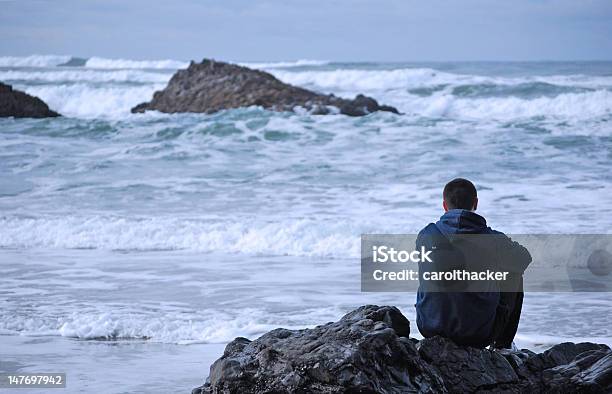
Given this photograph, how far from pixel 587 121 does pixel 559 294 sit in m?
12.5

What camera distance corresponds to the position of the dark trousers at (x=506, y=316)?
308 centimetres

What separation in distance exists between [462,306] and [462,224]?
0.90 ft

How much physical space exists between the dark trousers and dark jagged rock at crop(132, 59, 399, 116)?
48.8 feet

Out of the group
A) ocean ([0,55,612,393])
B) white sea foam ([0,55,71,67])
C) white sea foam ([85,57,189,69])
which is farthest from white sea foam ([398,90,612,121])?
white sea foam ([85,57,189,69])

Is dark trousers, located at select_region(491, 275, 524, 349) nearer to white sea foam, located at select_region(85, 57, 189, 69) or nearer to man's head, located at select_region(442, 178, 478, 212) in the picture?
man's head, located at select_region(442, 178, 478, 212)

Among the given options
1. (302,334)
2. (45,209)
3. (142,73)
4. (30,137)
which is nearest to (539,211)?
(45,209)

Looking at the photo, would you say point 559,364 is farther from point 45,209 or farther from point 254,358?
point 45,209

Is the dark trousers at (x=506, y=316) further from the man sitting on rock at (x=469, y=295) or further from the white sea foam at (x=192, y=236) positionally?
the white sea foam at (x=192, y=236)

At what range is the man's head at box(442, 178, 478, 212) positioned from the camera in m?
3.12

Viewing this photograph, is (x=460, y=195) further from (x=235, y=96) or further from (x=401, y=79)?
(x=401, y=79)

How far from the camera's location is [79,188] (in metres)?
11.4

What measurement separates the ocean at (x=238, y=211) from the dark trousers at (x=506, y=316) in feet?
4.52

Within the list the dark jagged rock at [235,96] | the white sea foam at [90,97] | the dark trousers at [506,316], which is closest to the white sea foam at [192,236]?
the dark trousers at [506,316]

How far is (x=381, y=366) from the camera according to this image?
8.99ft
